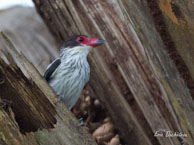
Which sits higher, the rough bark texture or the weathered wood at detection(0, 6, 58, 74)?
the weathered wood at detection(0, 6, 58, 74)

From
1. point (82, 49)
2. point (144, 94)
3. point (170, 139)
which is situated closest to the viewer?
point (170, 139)

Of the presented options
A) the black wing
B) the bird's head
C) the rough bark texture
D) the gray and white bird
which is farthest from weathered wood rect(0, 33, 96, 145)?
the bird's head

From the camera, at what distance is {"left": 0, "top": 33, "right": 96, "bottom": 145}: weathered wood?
2625mm

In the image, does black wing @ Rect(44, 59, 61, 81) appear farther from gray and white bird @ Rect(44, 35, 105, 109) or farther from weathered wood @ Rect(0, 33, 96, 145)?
weathered wood @ Rect(0, 33, 96, 145)

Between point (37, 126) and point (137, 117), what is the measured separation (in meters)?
1.92

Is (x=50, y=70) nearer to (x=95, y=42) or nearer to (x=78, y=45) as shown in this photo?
(x=78, y=45)


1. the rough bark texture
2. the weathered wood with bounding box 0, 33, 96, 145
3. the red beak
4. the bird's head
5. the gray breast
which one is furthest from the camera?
the bird's head

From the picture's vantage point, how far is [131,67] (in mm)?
4020

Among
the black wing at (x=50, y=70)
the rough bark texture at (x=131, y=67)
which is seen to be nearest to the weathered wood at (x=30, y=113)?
the rough bark texture at (x=131, y=67)

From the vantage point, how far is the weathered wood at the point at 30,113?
2.62m

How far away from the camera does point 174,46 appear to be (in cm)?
324

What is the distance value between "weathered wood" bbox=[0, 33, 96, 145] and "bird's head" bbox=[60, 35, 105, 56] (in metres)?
1.74

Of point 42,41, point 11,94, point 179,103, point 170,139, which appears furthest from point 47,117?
point 42,41

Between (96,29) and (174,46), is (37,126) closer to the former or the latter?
(174,46)
